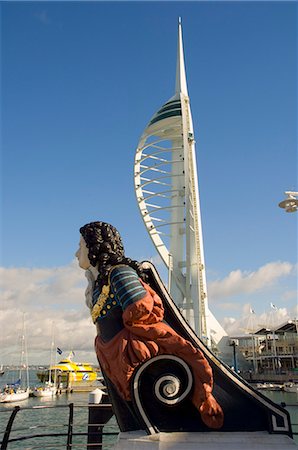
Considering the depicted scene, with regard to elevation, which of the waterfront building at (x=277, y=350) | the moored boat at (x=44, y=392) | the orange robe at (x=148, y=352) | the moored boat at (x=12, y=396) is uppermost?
the orange robe at (x=148, y=352)

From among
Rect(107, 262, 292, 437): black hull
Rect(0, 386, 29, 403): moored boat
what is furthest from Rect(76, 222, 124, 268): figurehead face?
Rect(0, 386, 29, 403): moored boat

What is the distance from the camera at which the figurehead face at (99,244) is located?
446 centimetres

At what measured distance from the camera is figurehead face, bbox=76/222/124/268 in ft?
14.6

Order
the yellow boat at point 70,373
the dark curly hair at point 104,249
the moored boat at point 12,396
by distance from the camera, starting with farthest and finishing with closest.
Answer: the yellow boat at point 70,373 < the moored boat at point 12,396 < the dark curly hair at point 104,249

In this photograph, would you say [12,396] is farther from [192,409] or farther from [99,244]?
[192,409]

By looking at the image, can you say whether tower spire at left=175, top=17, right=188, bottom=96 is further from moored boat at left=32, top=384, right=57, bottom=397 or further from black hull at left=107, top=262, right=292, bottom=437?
black hull at left=107, top=262, right=292, bottom=437

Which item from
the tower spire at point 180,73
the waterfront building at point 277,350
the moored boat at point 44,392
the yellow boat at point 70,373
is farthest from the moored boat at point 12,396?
the tower spire at point 180,73

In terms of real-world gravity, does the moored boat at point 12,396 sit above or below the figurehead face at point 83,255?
below

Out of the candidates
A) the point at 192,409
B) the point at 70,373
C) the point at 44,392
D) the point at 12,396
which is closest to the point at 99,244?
the point at 192,409

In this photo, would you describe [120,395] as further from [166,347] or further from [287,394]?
[287,394]

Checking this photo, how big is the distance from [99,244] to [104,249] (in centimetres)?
8

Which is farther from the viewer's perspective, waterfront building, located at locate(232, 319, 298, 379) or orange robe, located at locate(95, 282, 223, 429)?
waterfront building, located at locate(232, 319, 298, 379)

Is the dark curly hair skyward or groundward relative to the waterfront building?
skyward

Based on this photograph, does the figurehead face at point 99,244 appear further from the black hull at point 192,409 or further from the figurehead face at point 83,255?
the black hull at point 192,409
